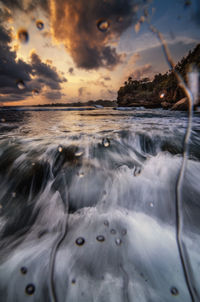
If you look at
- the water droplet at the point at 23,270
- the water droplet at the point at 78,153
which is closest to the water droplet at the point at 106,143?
the water droplet at the point at 78,153

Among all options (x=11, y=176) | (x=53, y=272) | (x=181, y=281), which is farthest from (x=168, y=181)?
(x=11, y=176)

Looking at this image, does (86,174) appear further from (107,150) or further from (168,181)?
(168,181)

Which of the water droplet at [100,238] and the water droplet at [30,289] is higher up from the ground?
the water droplet at [100,238]

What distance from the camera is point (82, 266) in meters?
1.19

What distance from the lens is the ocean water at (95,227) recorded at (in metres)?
1.03

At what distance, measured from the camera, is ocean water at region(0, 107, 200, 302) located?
1.03m

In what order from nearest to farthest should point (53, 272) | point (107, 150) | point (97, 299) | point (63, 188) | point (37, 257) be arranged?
1. point (97, 299)
2. point (53, 272)
3. point (37, 257)
4. point (63, 188)
5. point (107, 150)

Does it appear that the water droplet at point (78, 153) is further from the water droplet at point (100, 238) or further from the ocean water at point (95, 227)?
the water droplet at point (100, 238)

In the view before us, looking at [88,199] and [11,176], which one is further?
[11,176]

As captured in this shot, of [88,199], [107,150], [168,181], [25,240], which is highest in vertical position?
[107,150]

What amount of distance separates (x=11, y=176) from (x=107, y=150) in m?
2.46

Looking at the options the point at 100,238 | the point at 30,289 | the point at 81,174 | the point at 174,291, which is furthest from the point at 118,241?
the point at 81,174

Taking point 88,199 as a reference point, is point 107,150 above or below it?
above

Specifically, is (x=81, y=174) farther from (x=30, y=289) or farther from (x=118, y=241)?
(x=30, y=289)
